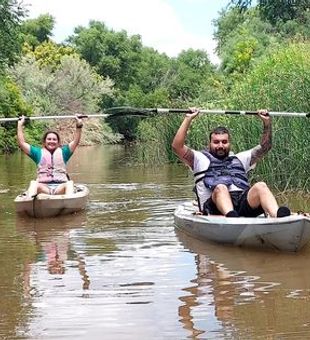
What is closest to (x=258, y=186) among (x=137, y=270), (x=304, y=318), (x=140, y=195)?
(x=137, y=270)

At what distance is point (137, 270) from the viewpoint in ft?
19.2

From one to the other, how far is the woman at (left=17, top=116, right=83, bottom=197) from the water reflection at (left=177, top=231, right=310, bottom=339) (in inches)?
137

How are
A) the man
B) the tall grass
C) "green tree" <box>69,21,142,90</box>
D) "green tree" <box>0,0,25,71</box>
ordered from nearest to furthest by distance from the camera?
1. the man
2. the tall grass
3. "green tree" <box>0,0,25,71</box>
4. "green tree" <box>69,21,142,90</box>

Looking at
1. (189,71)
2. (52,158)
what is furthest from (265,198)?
(189,71)

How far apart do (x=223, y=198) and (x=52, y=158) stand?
366 cm

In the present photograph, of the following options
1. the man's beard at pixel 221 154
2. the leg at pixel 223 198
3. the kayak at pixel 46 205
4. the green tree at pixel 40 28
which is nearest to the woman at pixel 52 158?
the kayak at pixel 46 205

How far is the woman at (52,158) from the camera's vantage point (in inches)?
384

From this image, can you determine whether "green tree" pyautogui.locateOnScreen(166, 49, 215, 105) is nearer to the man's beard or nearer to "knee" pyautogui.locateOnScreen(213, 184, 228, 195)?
the man's beard

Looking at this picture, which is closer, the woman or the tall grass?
the woman

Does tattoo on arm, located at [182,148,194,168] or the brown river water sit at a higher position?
tattoo on arm, located at [182,148,194,168]

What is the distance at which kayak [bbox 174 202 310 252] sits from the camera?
6133 mm

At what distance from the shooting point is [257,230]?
638cm

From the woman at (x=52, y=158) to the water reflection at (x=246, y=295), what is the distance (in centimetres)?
348

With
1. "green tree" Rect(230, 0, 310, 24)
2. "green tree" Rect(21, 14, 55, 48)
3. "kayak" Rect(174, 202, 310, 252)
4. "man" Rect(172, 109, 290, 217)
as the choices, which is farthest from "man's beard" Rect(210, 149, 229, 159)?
"green tree" Rect(21, 14, 55, 48)
